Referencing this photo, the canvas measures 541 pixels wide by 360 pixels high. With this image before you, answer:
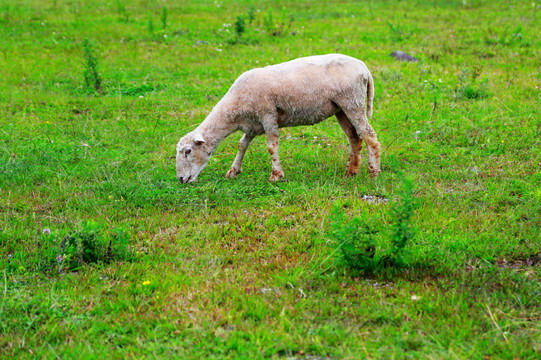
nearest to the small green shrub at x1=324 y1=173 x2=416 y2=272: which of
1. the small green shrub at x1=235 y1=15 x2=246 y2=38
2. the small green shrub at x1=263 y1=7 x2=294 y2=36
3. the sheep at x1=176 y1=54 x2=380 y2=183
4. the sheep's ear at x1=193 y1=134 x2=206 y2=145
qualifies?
the sheep at x1=176 y1=54 x2=380 y2=183

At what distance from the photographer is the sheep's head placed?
6.91m

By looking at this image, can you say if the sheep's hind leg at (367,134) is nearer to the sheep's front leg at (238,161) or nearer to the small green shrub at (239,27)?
the sheep's front leg at (238,161)

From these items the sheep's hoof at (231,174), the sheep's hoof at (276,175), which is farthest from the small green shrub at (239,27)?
the sheep's hoof at (276,175)

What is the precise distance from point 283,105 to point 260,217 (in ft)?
5.62

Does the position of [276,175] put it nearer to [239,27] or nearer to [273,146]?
[273,146]

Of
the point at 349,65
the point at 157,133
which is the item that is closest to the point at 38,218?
the point at 157,133

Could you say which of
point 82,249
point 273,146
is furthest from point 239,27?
point 82,249

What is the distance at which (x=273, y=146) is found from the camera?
23.2 feet

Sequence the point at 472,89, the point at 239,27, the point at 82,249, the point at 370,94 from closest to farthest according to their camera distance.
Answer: the point at 82,249, the point at 370,94, the point at 472,89, the point at 239,27

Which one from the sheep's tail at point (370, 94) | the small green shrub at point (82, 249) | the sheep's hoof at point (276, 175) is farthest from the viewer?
the sheep's tail at point (370, 94)

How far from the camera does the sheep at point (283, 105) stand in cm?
686

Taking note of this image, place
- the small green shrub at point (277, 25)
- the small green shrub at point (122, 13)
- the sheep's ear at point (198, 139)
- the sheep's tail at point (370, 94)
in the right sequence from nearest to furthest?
the sheep's ear at point (198, 139), the sheep's tail at point (370, 94), the small green shrub at point (277, 25), the small green shrub at point (122, 13)

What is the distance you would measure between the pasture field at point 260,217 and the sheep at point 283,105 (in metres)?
0.42

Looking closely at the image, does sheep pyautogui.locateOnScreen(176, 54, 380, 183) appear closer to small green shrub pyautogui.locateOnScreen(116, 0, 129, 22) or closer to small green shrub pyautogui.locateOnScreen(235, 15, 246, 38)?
small green shrub pyautogui.locateOnScreen(235, 15, 246, 38)
